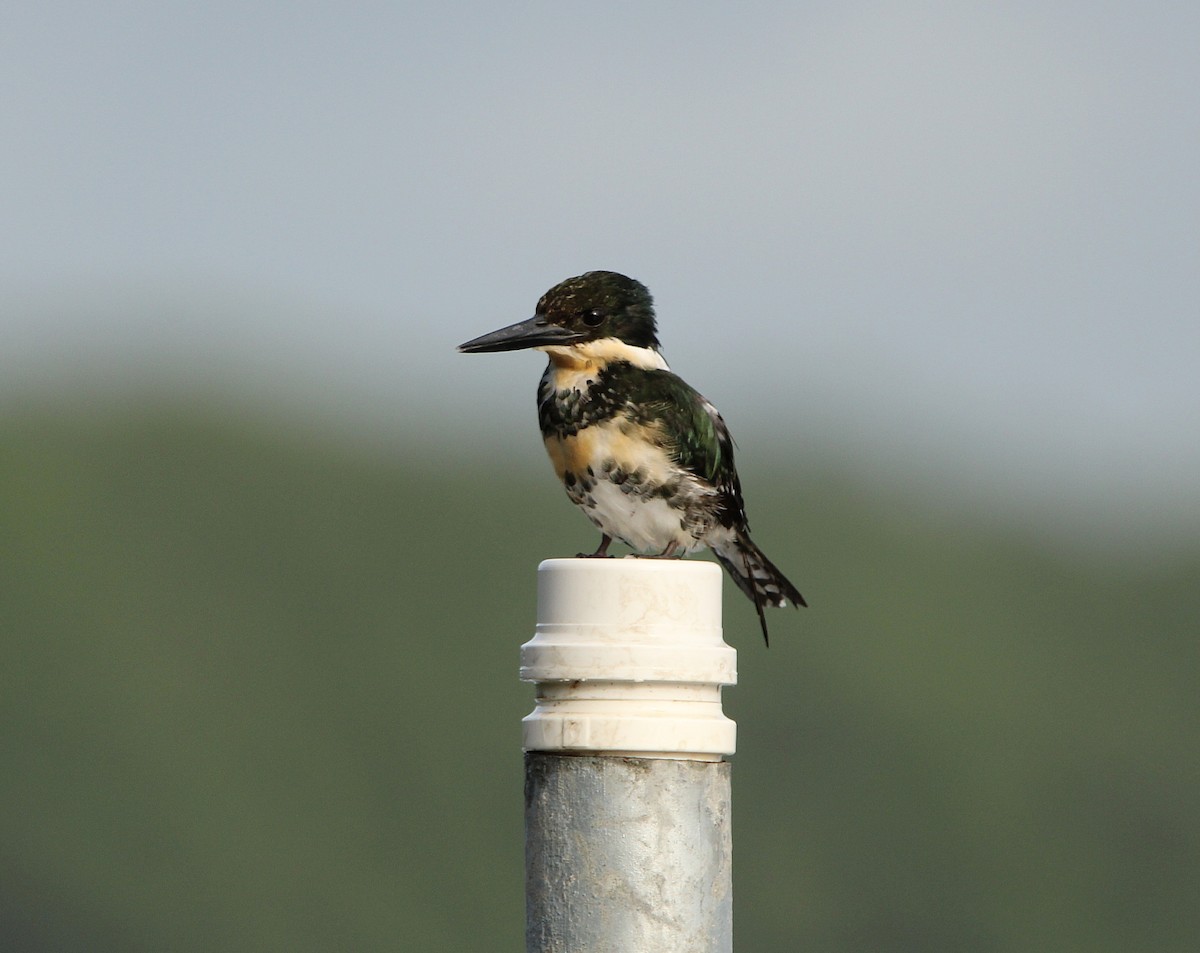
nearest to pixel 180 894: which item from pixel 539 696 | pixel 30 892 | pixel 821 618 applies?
Result: pixel 30 892

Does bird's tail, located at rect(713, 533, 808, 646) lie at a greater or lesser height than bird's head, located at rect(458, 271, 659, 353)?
lesser

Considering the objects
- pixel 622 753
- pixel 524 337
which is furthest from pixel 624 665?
pixel 524 337

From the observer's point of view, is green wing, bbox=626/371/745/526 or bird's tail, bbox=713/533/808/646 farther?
bird's tail, bbox=713/533/808/646

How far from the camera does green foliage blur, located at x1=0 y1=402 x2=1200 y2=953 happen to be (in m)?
106

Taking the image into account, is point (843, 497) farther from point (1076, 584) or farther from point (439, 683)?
point (439, 683)

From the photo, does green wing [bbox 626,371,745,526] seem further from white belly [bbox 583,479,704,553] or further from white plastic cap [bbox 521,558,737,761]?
white plastic cap [bbox 521,558,737,761]

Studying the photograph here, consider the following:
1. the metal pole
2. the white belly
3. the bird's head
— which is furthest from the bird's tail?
the metal pole

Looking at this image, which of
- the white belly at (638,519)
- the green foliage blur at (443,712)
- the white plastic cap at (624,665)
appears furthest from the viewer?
the green foliage blur at (443,712)

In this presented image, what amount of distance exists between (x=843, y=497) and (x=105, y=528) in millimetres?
46566

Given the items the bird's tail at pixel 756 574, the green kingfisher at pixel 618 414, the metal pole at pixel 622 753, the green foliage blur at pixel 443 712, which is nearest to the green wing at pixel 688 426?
→ the green kingfisher at pixel 618 414

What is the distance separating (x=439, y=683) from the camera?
386ft

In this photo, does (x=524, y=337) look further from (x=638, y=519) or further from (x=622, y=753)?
(x=622, y=753)

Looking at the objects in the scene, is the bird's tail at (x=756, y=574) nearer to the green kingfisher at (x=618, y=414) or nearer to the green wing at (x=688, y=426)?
the green wing at (x=688, y=426)

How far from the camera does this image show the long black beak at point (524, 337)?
9086 millimetres
